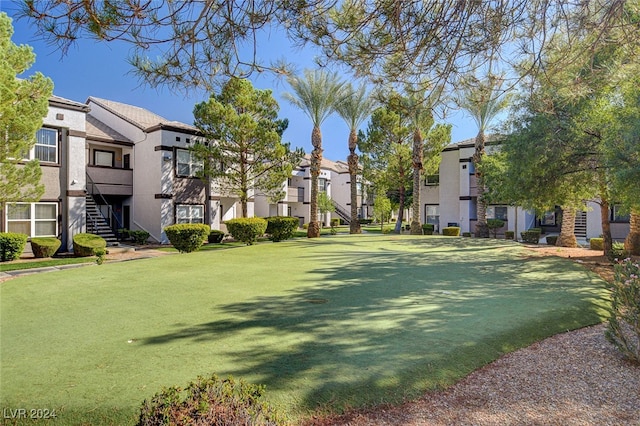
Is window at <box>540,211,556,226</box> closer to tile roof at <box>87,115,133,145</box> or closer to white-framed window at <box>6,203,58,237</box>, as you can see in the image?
tile roof at <box>87,115,133,145</box>

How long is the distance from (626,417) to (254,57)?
247 inches

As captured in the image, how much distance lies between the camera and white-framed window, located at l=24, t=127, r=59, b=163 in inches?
711

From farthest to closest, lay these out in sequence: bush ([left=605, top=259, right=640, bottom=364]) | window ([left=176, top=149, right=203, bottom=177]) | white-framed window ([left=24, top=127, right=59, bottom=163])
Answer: window ([left=176, top=149, right=203, bottom=177]) < white-framed window ([left=24, top=127, right=59, bottom=163]) < bush ([left=605, top=259, right=640, bottom=364])

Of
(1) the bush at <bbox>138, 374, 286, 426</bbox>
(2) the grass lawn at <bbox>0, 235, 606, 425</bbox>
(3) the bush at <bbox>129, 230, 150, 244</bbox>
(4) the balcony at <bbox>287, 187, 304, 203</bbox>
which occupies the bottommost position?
(2) the grass lawn at <bbox>0, 235, 606, 425</bbox>

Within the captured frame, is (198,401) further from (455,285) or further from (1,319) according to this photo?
(455,285)

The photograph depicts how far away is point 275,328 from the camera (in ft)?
19.5

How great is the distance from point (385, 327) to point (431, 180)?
31.2 metres

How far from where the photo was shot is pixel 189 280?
10141 millimetres

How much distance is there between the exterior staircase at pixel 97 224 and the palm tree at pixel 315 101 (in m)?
11.8

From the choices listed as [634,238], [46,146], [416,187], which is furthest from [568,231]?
[46,146]

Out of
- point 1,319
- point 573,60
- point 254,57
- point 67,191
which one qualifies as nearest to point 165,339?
point 1,319

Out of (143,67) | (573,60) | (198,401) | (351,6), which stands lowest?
(198,401)

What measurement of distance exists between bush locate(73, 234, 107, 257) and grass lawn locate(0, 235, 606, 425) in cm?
718

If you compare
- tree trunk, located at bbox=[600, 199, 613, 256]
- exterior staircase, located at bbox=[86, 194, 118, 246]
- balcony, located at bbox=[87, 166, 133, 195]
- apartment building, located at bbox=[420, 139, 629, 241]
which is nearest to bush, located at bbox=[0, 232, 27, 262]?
exterior staircase, located at bbox=[86, 194, 118, 246]
